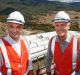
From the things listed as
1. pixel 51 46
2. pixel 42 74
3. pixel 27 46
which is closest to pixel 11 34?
pixel 27 46

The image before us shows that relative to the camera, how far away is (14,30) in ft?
16.3

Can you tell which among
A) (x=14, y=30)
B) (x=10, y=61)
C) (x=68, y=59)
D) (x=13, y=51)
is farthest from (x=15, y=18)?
(x=68, y=59)

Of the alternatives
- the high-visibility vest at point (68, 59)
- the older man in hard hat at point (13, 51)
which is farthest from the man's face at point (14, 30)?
the high-visibility vest at point (68, 59)

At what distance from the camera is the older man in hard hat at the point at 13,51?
16.3 feet

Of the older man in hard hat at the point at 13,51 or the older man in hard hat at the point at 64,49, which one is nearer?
the older man in hard hat at the point at 13,51

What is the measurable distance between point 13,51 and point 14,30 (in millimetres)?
365

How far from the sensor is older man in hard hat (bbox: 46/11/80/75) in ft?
17.1

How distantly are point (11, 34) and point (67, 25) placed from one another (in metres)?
0.99

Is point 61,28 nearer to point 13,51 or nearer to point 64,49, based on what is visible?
point 64,49

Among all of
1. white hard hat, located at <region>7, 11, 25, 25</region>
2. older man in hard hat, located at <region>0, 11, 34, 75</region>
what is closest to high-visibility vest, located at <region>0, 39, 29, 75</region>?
older man in hard hat, located at <region>0, 11, 34, 75</region>

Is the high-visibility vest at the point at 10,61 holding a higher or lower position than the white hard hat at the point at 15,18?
lower

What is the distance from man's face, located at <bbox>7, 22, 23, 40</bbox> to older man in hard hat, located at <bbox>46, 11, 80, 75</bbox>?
67cm

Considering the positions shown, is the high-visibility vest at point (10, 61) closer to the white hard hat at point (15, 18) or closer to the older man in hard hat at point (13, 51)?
the older man in hard hat at point (13, 51)

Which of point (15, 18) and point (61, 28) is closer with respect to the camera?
point (15, 18)
